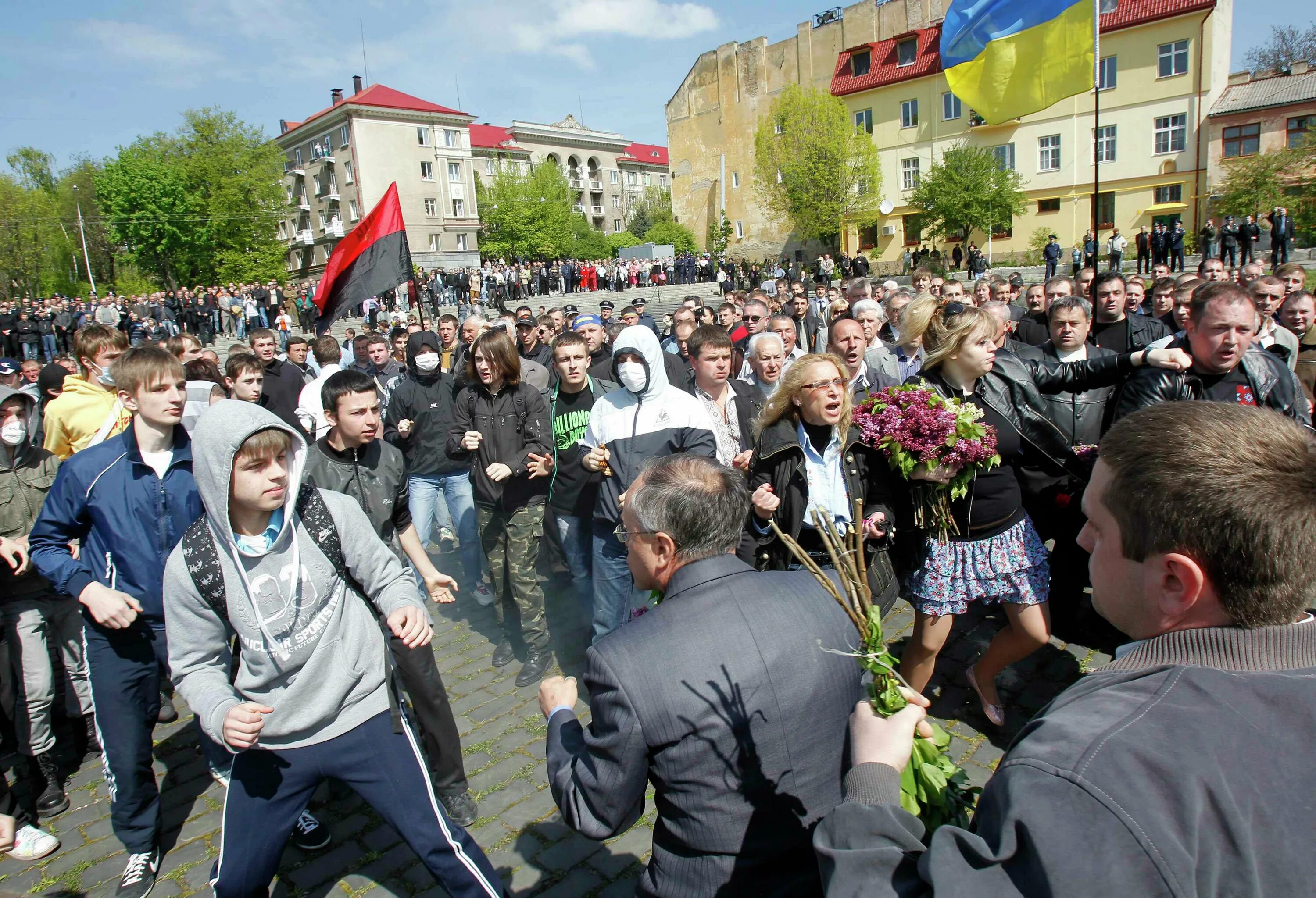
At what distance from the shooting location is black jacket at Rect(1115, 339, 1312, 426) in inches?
149

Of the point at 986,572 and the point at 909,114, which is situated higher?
the point at 909,114

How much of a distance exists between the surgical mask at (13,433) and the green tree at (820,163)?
4689 cm

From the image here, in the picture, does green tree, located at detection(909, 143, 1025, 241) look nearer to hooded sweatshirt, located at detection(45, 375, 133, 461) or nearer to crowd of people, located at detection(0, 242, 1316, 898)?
crowd of people, located at detection(0, 242, 1316, 898)

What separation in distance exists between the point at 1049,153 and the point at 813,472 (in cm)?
4575

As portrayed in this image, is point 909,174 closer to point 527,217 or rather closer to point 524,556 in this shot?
point 527,217

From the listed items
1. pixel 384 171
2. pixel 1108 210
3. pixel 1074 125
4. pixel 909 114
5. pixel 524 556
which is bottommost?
pixel 524 556

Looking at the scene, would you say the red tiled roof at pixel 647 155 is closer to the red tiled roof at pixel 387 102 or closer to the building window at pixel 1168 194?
the red tiled roof at pixel 387 102

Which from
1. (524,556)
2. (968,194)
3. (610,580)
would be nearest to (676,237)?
(968,194)

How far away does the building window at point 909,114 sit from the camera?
151 ft

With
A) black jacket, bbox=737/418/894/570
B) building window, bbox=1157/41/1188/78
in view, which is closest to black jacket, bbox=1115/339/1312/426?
black jacket, bbox=737/418/894/570

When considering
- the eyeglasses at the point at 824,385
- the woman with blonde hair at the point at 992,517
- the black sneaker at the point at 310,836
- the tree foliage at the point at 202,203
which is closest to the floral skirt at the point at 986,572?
the woman with blonde hair at the point at 992,517

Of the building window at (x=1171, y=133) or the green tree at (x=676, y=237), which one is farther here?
the green tree at (x=676, y=237)

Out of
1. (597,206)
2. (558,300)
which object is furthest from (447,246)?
(558,300)

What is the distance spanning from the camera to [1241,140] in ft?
120
